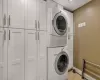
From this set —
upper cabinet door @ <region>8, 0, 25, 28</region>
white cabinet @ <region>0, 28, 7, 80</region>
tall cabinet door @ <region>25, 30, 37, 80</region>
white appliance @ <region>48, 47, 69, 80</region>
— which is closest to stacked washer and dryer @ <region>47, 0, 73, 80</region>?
white appliance @ <region>48, 47, 69, 80</region>

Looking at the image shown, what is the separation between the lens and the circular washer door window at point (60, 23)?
90.2 inches

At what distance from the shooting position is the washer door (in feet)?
7.83

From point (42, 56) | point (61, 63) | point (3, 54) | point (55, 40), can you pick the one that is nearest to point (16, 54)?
point (3, 54)

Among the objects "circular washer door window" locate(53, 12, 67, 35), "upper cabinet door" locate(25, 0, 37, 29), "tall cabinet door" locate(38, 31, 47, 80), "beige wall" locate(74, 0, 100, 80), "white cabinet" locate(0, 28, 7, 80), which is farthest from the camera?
"beige wall" locate(74, 0, 100, 80)

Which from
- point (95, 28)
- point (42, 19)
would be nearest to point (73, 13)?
point (95, 28)

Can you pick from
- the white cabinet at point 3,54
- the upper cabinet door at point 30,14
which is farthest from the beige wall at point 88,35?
the white cabinet at point 3,54

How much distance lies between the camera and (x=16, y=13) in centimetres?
184

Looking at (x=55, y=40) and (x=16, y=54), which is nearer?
(x=16, y=54)

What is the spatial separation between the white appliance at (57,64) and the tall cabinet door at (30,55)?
1.16 feet

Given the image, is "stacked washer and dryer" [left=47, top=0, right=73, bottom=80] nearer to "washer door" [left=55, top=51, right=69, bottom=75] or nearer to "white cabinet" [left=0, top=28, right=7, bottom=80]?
"washer door" [left=55, top=51, right=69, bottom=75]

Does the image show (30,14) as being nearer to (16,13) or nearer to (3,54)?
(16,13)

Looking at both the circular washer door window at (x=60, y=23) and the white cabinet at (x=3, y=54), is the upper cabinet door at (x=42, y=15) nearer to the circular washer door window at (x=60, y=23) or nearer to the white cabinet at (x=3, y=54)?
the circular washer door window at (x=60, y=23)

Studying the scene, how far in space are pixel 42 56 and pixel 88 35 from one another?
4.81 ft

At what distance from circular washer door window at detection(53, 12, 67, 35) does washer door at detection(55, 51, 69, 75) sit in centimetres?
55
